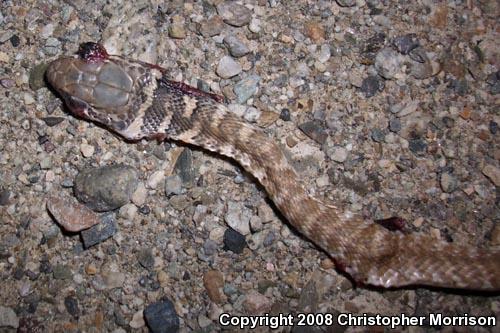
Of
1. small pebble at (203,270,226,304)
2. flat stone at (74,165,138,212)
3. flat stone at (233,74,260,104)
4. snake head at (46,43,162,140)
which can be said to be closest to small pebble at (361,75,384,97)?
flat stone at (233,74,260,104)

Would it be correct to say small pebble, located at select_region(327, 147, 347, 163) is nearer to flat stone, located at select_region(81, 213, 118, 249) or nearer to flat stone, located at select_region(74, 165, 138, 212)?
flat stone, located at select_region(74, 165, 138, 212)

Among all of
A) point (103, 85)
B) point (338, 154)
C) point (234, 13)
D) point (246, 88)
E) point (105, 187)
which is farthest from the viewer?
point (234, 13)

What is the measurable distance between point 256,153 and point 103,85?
185cm

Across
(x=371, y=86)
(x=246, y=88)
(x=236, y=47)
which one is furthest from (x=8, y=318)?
(x=371, y=86)

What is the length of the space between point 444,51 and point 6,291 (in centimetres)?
594

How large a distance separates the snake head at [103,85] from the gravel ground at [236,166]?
1.22 ft

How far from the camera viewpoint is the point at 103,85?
5027 mm

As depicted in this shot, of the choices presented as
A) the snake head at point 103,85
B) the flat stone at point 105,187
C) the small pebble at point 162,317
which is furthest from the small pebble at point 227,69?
the small pebble at point 162,317

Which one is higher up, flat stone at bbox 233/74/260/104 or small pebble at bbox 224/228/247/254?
flat stone at bbox 233/74/260/104

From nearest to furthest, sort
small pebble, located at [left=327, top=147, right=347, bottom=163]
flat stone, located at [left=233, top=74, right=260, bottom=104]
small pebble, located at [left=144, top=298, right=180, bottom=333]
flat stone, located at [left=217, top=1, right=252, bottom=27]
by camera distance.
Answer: small pebble, located at [left=144, top=298, right=180, bottom=333]
small pebble, located at [left=327, top=147, right=347, bottom=163]
flat stone, located at [left=233, top=74, right=260, bottom=104]
flat stone, located at [left=217, top=1, right=252, bottom=27]

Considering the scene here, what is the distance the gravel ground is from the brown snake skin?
11.7 inches

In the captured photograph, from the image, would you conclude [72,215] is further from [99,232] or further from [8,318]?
[8,318]

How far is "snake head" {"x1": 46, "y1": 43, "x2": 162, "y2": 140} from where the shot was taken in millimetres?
5035

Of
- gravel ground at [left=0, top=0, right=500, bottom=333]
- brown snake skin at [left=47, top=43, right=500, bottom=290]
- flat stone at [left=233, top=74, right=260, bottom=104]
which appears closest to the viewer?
brown snake skin at [left=47, top=43, right=500, bottom=290]
